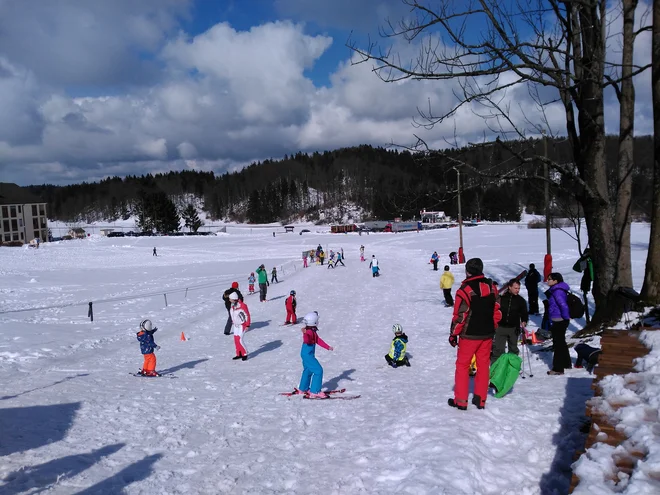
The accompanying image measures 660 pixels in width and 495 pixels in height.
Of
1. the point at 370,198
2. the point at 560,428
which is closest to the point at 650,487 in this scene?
the point at 560,428

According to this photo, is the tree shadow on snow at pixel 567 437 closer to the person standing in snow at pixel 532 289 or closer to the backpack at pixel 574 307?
the backpack at pixel 574 307

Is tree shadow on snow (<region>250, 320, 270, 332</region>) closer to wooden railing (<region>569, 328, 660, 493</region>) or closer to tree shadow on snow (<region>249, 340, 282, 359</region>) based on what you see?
tree shadow on snow (<region>249, 340, 282, 359</region>)

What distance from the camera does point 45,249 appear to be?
63.8m

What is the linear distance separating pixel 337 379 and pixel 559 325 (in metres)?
4.06

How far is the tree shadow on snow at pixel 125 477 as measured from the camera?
488 cm

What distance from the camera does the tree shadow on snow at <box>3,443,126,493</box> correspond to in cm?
496

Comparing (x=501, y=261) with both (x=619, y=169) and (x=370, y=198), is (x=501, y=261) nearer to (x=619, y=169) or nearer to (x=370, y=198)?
(x=619, y=169)

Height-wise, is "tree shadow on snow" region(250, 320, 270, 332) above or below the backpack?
below

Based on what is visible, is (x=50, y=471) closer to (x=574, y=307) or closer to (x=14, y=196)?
(x=574, y=307)

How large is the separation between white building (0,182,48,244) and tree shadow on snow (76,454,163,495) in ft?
351

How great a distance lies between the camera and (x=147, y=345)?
9.96 m

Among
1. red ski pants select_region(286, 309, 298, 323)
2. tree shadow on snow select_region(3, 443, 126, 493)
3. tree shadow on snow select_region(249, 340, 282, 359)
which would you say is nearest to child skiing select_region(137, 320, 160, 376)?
tree shadow on snow select_region(249, 340, 282, 359)

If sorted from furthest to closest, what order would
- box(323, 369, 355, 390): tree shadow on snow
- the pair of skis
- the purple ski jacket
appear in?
box(323, 369, 355, 390): tree shadow on snow → the pair of skis → the purple ski jacket

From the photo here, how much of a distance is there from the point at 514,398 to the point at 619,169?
4879 mm
